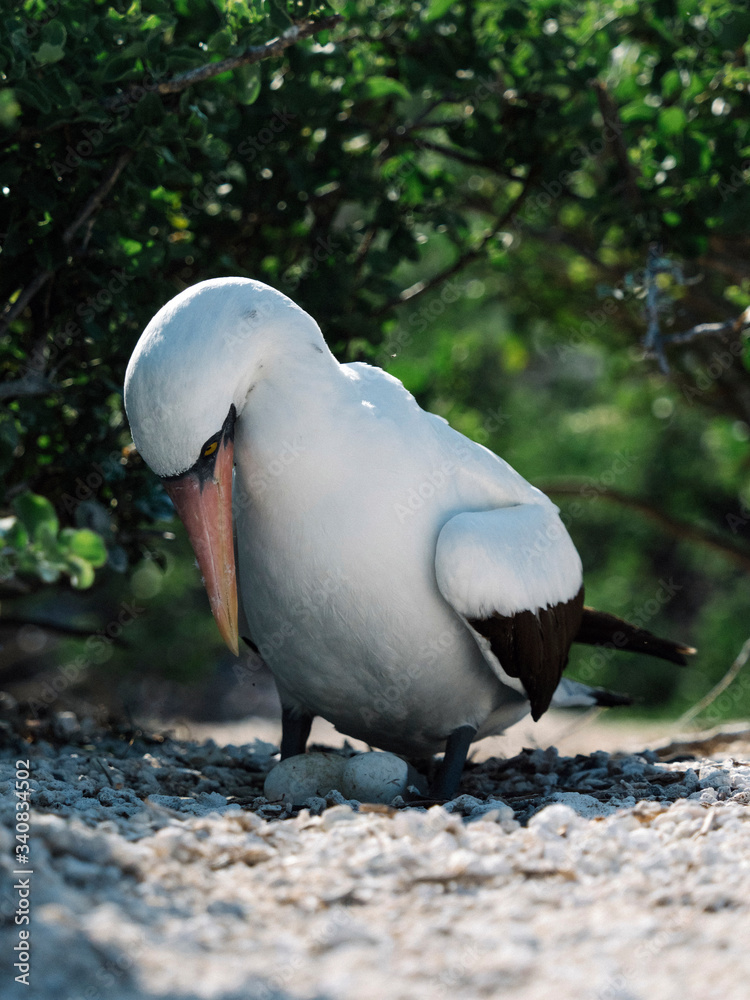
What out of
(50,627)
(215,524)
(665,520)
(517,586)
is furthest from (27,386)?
(665,520)

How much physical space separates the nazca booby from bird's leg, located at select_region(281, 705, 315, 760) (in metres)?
0.19

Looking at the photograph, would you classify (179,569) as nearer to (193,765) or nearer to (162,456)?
(193,765)

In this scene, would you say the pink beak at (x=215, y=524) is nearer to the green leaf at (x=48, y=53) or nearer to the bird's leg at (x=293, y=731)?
the bird's leg at (x=293, y=731)

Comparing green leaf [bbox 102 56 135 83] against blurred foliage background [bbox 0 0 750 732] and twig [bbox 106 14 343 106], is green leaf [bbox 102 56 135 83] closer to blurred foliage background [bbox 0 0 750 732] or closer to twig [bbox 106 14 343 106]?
→ blurred foliage background [bbox 0 0 750 732]

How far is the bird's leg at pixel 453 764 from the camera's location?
151 inches

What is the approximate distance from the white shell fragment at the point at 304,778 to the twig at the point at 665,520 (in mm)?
3842

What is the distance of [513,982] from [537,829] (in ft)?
2.52

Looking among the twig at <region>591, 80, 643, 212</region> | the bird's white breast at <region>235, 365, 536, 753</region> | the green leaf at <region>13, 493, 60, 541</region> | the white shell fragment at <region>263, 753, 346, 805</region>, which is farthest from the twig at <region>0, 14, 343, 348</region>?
the white shell fragment at <region>263, 753, 346, 805</region>

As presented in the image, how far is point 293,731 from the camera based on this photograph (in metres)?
4.27

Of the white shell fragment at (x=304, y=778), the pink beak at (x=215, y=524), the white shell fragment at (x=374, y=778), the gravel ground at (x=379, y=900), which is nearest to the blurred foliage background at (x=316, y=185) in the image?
the pink beak at (x=215, y=524)

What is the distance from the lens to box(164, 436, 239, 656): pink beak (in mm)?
3246

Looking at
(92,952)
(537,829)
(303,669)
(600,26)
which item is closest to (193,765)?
(303,669)

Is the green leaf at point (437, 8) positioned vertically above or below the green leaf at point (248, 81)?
above

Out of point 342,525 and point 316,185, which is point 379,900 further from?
point 316,185
